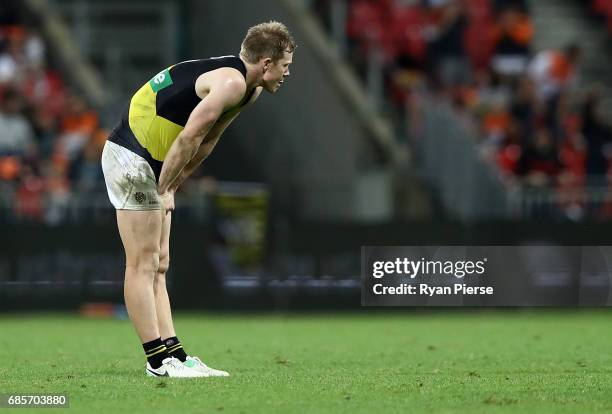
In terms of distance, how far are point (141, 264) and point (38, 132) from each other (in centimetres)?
1237

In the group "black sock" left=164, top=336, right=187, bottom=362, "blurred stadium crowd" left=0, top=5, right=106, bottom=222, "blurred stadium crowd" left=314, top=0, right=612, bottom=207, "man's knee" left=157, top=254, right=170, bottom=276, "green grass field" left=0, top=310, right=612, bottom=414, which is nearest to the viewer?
"green grass field" left=0, top=310, right=612, bottom=414

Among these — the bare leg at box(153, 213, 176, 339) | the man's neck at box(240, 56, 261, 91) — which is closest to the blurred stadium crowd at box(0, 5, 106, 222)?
the bare leg at box(153, 213, 176, 339)

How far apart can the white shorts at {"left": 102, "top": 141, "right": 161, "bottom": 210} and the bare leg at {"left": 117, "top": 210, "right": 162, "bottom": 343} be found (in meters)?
0.06

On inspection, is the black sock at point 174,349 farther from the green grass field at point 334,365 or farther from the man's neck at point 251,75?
the man's neck at point 251,75

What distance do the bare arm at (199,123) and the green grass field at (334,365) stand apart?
149cm

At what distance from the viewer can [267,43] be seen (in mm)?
10188

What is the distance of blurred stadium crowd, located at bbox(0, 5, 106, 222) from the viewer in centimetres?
1992

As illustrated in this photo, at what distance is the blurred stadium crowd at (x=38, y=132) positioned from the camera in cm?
1992

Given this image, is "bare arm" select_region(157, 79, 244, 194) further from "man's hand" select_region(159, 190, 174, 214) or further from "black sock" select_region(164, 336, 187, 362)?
"black sock" select_region(164, 336, 187, 362)

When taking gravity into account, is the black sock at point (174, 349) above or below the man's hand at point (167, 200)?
below

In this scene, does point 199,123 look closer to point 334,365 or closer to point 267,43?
point 267,43

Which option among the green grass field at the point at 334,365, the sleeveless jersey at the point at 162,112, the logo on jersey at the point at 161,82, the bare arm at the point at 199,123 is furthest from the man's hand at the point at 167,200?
the green grass field at the point at 334,365

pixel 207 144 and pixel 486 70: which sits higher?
pixel 486 70

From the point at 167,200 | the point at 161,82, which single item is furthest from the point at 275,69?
the point at 167,200
